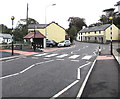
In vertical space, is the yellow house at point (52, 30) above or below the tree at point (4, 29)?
below

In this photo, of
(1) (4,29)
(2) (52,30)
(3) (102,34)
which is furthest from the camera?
(1) (4,29)

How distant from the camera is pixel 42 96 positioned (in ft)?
17.4

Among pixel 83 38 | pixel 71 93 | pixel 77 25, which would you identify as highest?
pixel 77 25

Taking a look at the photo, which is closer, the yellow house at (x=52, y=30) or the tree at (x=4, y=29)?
the yellow house at (x=52, y=30)

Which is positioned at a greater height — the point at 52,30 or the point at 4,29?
the point at 4,29

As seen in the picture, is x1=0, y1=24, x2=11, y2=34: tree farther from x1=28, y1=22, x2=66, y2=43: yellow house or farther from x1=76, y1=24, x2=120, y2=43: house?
x1=28, y1=22, x2=66, y2=43: yellow house

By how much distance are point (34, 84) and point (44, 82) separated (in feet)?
1.73

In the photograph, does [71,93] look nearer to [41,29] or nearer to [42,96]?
[42,96]

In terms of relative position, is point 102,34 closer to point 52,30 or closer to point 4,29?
point 52,30

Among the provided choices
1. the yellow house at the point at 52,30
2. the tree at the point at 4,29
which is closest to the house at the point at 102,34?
the yellow house at the point at 52,30

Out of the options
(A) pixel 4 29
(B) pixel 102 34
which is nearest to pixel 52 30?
(B) pixel 102 34

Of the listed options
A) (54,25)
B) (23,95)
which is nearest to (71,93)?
(23,95)

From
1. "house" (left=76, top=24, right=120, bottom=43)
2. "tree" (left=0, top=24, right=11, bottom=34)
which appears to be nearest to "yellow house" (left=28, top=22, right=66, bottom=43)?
"house" (left=76, top=24, right=120, bottom=43)

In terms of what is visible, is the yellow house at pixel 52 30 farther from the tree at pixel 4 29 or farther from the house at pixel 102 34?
the tree at pixel 4 29
